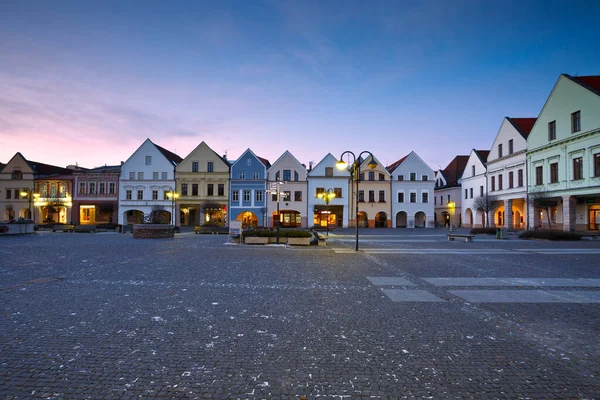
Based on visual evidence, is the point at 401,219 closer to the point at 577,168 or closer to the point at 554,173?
the point at 554,173

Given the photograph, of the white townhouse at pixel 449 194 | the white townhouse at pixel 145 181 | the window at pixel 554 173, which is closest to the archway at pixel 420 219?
the white townhouse at pixel 449 194

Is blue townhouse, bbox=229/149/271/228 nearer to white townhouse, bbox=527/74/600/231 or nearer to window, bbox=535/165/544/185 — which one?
white townhouse, bbox=527/74/600/231

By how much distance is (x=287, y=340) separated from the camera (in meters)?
4.60

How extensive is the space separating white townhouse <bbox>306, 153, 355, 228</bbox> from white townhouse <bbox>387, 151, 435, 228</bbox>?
7271 mm

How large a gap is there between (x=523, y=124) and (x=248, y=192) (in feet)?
124

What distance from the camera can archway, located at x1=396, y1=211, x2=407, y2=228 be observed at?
49938 millimetres

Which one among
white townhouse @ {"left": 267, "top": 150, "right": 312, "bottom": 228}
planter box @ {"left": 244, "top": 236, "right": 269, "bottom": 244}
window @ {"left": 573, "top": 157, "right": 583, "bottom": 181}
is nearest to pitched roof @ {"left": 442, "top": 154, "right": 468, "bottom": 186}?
window @ {"left": 573, "top": 157, "right": 583, "bottom": 181}

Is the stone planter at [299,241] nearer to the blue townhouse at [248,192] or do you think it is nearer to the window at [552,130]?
the blue townhouse at [248,192]

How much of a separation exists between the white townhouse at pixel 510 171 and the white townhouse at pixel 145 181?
1795 inches

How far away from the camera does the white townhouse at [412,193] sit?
49031 millimetres

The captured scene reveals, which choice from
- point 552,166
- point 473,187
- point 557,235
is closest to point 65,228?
point 557,235

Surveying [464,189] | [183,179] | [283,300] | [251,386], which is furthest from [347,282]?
[464,189]

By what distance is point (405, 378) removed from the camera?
3.55 metres

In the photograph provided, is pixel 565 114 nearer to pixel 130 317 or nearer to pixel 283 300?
pixel 283 300
